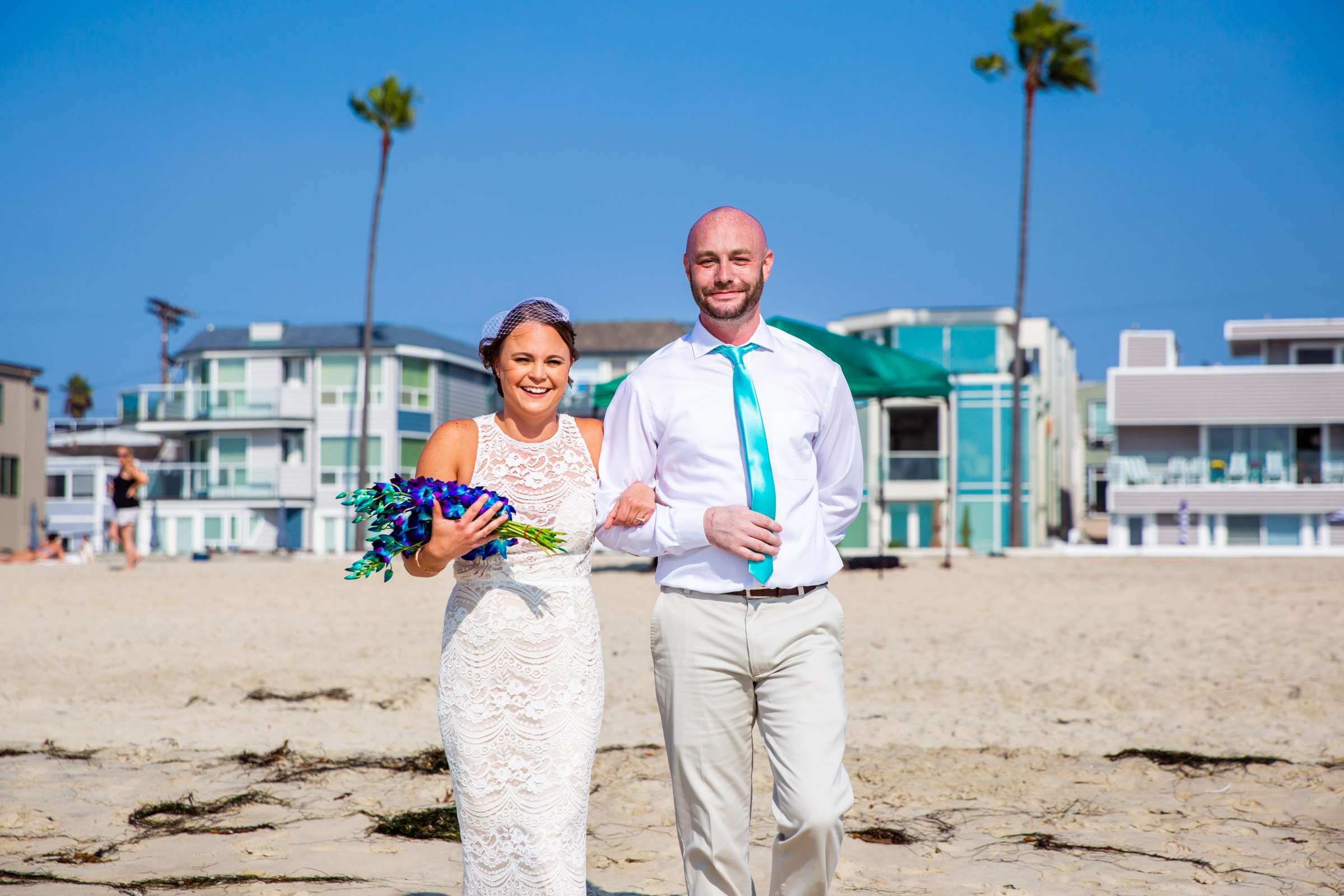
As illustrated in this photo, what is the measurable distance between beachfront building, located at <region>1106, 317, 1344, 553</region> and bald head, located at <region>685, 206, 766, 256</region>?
33.8 m

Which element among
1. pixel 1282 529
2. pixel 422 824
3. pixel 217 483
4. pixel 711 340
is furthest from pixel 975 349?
pixel 711 340

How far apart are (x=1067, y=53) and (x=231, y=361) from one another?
3157 cm

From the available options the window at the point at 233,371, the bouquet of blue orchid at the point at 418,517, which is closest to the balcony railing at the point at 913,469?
the window at the point at 233,371

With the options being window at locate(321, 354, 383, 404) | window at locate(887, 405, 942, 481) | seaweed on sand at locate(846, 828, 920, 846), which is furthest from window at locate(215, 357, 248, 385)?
seaweed on sand at locate(846, 828, 920, 846)

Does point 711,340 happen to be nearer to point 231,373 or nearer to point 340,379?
point 340,379

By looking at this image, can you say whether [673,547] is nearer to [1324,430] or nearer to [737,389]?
[737,389]

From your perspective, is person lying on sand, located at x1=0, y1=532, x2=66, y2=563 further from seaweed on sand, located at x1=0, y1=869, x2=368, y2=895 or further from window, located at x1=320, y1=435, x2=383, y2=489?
seaweed on sand, located at x1=0, y1=869, x2=368, y2=895

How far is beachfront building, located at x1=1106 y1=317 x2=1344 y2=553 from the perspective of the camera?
35344 mm

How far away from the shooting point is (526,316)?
3.73 metres

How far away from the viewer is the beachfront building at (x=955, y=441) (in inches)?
1539

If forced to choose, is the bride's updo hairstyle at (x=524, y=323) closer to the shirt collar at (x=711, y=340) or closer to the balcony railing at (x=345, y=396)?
the shirt collar at (x=711, y=340)

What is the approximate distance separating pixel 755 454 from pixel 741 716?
732 mm

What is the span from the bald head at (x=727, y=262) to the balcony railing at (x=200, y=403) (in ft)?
149

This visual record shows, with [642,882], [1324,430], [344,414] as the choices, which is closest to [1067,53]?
[1324,430]
